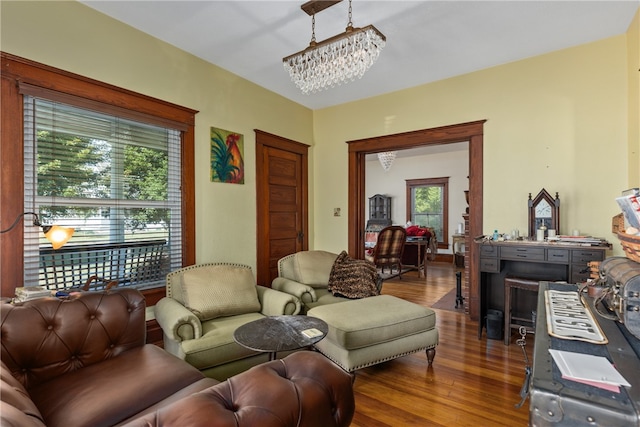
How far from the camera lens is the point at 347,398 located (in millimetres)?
1009

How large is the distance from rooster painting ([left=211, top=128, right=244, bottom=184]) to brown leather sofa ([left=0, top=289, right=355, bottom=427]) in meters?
1.90

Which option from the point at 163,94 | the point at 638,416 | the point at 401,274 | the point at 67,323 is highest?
the point at 163,94

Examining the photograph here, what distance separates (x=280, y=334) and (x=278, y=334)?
1 centimetres

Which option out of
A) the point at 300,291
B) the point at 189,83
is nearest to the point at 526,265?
the point at 300,291

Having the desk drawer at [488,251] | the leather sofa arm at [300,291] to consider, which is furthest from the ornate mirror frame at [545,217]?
the leather sofa arm at [300,291]

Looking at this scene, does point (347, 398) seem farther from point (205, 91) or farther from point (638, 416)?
point (205, 91)

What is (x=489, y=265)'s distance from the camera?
11.0 feet

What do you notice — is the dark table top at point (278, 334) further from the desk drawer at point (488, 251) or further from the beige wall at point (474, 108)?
the desk drawer at point (488, 251)

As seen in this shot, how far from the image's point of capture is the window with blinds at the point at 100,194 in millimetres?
2434

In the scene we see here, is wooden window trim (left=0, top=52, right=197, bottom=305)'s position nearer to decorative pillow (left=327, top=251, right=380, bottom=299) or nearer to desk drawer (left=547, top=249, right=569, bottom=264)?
decorative pillow (left=327, top=251, right=380, bottom=299)

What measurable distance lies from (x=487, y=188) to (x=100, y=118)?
4077 millimetres

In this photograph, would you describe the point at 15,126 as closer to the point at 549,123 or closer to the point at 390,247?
the point at 549,123

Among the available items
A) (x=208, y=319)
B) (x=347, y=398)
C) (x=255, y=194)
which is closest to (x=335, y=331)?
(x=208, y=319)

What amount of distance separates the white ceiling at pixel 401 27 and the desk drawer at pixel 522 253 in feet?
6.81
